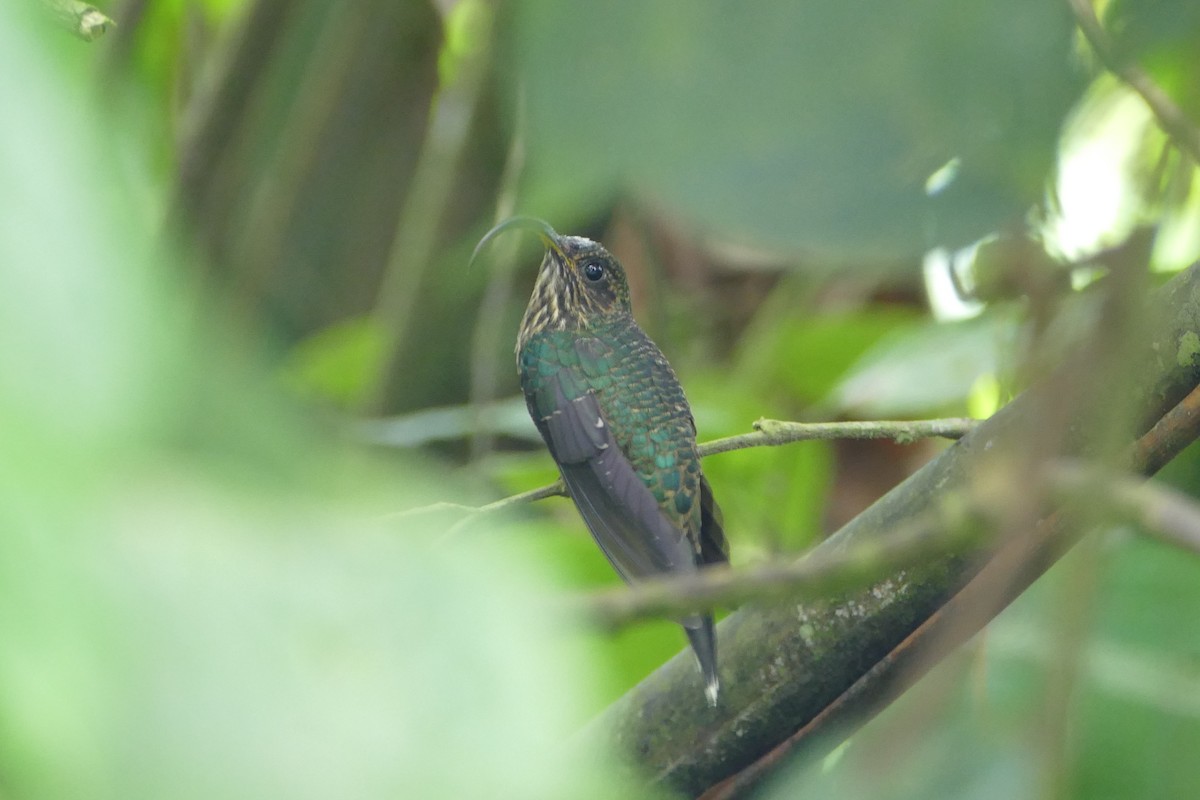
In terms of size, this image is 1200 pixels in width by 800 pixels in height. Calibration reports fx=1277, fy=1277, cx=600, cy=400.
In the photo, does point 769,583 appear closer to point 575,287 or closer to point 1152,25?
point 1152,25

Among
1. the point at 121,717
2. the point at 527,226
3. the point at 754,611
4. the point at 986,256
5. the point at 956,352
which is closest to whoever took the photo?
the point at 121,717

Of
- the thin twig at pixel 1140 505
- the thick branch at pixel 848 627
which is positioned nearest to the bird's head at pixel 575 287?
the thick branch at pixel 848 627

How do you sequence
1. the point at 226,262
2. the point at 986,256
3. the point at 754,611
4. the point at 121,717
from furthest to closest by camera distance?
the point at 226,262
the point at 754,611
the point at 986,256
the point at 121,717

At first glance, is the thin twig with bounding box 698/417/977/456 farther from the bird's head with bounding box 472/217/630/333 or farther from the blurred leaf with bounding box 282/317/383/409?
the blurred leaf with bounding box 282/317/383/409

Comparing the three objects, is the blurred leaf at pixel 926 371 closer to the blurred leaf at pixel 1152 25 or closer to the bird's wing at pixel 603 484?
the bird's wing at pixel 603 484

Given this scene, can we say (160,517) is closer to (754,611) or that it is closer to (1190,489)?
(754,611)

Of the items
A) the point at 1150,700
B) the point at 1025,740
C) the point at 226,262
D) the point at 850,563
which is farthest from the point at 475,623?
the point at 226,262

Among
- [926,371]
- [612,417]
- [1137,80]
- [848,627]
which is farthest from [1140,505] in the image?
[926,371]
